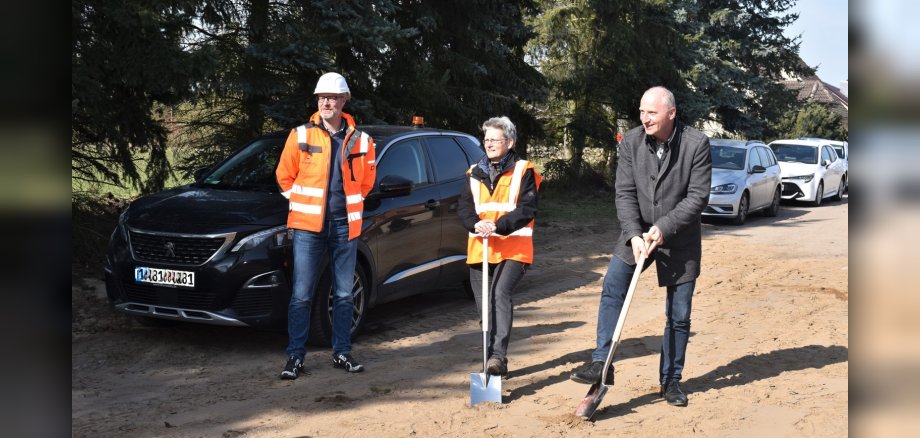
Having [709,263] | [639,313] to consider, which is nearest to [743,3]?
[709,263]

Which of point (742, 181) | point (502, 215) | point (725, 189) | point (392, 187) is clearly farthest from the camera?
point (742, 181)

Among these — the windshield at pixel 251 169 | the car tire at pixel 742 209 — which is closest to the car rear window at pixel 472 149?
the windshield at pixel 251 169

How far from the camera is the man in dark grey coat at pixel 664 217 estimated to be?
20.1 feet

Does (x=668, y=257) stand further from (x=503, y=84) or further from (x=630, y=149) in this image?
(x=503, y=84)

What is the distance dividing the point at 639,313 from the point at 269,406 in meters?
4.68

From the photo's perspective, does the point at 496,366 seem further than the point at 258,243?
No

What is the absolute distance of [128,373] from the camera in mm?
7098

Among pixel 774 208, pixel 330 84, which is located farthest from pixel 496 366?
pixel 774 208

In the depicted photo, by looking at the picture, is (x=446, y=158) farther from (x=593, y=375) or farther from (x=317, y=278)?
(x=593, y=375)

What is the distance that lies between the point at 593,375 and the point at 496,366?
28.5 inches

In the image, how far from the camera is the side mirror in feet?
26.7

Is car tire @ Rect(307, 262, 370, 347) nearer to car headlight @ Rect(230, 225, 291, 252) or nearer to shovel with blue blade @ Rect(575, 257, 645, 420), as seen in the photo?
car headlight @ Rect(230, 225, 291, 252)

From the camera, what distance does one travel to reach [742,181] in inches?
762

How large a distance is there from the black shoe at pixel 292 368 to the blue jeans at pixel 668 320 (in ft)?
7.29
